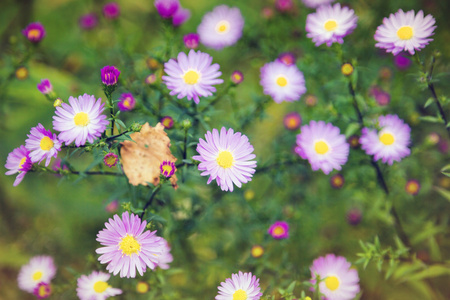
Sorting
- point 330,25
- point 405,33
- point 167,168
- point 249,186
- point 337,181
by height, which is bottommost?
point 167,168

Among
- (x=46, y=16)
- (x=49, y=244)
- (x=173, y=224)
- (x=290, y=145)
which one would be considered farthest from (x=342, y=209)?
(x=46, y=16)

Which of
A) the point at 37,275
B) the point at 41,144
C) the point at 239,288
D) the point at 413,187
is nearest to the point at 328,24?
the point at 413,187

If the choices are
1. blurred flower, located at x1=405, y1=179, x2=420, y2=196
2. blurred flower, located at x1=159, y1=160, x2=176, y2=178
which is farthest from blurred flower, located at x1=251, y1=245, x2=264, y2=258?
blurred flower, located at x1=405, y1=179, x2=420, y2=196

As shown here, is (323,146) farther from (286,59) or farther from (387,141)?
(286,59)

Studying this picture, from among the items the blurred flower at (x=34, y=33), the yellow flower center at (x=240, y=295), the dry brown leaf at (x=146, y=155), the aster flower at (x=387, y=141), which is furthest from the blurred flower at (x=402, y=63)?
the blurred flower at (x=34, y=33)

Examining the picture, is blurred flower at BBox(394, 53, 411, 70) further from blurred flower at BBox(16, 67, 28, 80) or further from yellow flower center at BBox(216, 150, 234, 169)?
blurred flower at BBox(16, 67, 28, 80)

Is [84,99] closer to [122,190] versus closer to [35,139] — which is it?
[35,139]

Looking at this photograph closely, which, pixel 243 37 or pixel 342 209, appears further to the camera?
pixel 342 209
